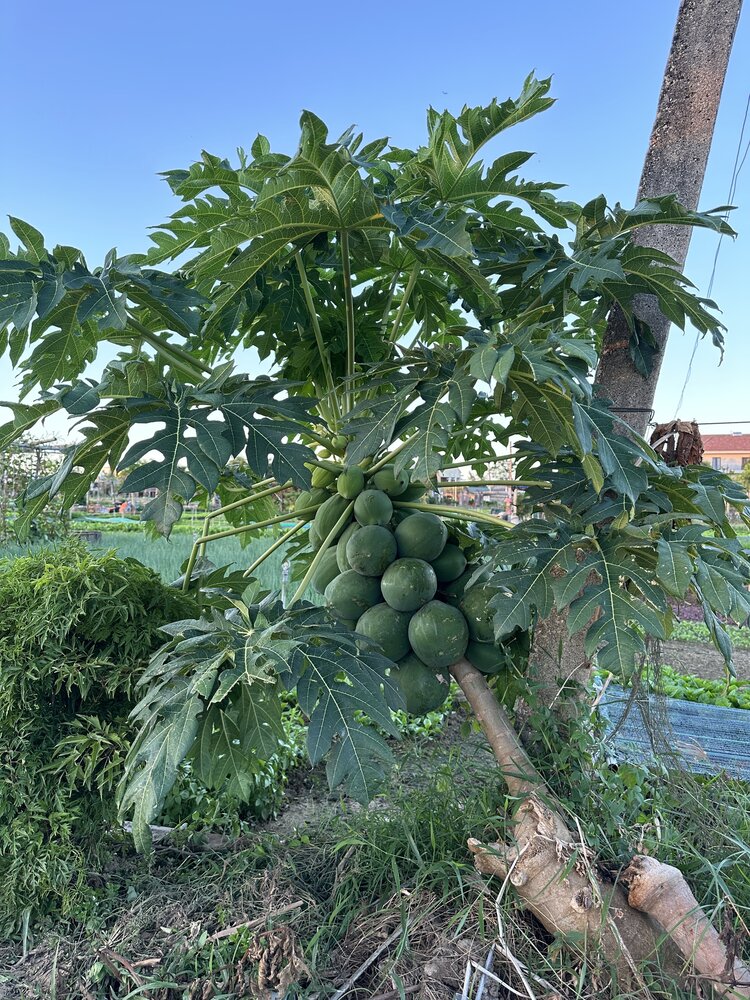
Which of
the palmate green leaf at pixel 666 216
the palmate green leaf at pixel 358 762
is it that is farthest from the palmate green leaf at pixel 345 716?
the palmate green leaf at pixel 666 216

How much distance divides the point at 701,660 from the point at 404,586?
5.11 m

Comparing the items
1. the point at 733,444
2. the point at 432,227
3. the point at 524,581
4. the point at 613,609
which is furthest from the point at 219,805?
the point at 733,444

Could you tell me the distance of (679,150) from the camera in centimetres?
181

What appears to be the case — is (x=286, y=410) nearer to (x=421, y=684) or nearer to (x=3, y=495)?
(x=421, y=684)

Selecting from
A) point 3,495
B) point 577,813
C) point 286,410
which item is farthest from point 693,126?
point 3,495

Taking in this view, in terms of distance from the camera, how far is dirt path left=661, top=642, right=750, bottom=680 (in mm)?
5285

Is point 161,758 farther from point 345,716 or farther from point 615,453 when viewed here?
point 615,453

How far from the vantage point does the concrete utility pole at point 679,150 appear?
1.77 meters


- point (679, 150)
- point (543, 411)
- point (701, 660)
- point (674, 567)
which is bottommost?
point (701, 660)

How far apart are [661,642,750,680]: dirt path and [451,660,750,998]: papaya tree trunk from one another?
3.93 meters

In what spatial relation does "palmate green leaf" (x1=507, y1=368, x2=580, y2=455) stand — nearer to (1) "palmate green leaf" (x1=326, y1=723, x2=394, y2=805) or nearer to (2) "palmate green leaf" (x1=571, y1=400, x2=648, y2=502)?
(2) "palmate green leaf" (x1=571, y1=400, x2=648, y2=502)

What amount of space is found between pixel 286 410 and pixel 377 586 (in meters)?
0.50

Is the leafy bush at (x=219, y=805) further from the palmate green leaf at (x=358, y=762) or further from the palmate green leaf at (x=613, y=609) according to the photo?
the palmate green leaf at (x=613, y=609)

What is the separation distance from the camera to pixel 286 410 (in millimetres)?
1313
